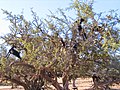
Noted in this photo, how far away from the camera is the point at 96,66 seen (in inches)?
449

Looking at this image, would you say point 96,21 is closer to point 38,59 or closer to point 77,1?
point 77,1

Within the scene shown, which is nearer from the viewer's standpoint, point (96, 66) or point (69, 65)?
point (69, 65)

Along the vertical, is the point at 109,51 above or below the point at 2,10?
below

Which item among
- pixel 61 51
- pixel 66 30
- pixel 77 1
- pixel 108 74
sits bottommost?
pixel 108 74

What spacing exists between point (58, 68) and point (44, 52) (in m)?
0.78

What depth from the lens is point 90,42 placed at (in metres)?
10.2

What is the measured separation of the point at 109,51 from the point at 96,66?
1.67 metres

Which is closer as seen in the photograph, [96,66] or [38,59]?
[38,59]

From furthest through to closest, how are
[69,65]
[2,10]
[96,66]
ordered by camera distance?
[2,10] < [96,66] < [69,65]

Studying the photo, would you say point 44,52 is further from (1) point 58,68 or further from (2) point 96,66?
(2) point 96,66

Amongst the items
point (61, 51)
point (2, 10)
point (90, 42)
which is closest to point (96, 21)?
point (90, 42)

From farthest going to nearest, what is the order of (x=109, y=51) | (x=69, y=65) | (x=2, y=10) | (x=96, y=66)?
1. (x=2, y=10)
2. (x=96, y=66)
3. (x=69, y=65)
4. (x=109, y=51)

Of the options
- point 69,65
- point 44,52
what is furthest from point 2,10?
point 69,65

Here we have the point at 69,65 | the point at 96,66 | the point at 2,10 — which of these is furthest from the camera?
the point at 2,10
